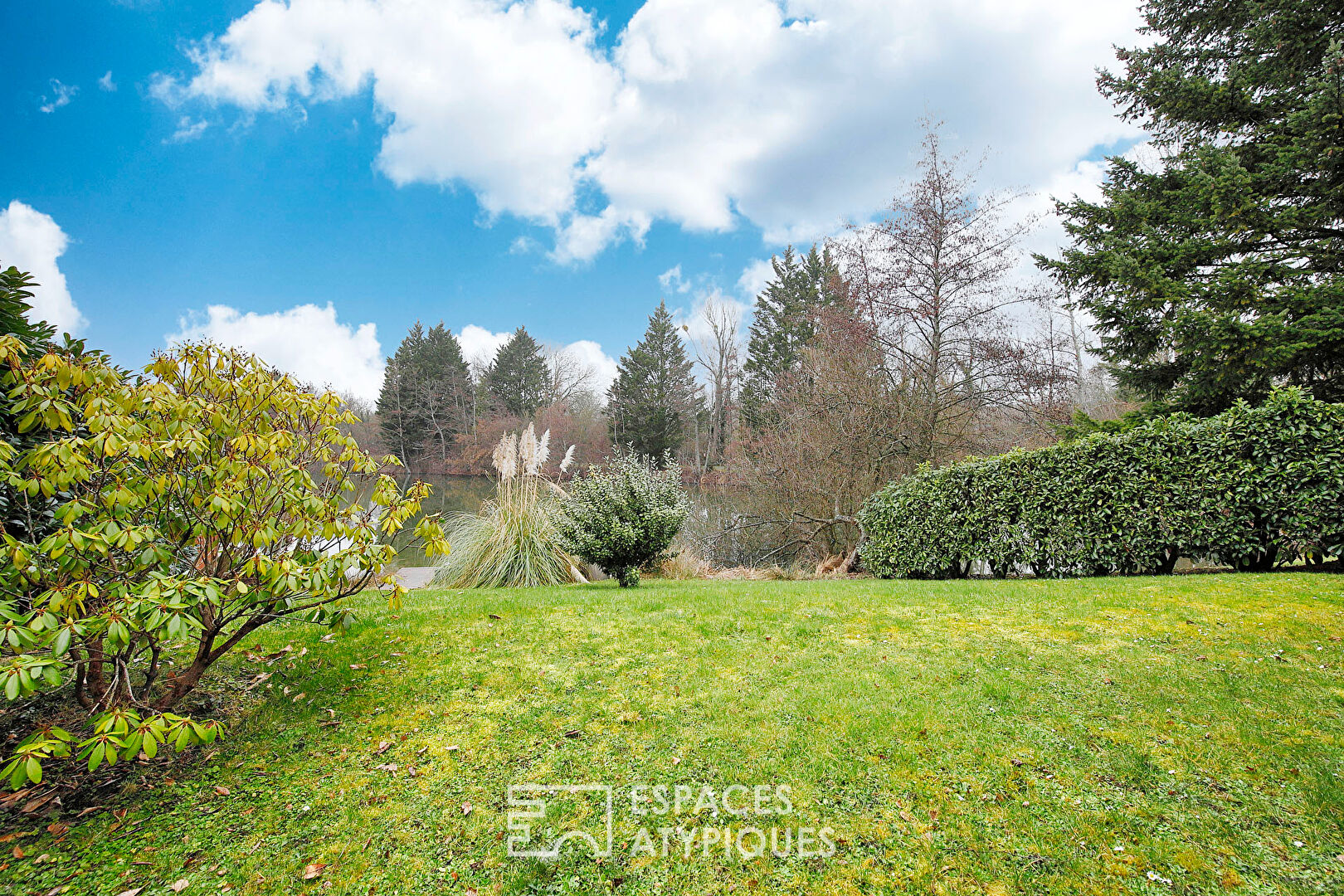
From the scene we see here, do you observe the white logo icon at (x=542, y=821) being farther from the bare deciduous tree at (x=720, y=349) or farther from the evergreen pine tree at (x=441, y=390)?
the evergreen pine tree at (x=441, y=390)

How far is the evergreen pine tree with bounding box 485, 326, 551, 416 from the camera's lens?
39250 millimetres

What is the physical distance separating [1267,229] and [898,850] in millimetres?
9296

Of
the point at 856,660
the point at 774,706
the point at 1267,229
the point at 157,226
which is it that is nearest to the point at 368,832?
the point at 774,706

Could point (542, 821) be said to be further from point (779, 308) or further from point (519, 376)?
point (519, 376)

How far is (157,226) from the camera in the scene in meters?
7.76

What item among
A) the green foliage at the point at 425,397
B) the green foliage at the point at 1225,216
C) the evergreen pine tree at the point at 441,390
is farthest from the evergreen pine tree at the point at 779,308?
the green foliage at the point at 425,397

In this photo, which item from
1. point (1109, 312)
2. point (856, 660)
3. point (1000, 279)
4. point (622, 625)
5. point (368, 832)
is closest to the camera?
point (368, 832)

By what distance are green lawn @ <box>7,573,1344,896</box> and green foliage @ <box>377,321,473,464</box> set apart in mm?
36113

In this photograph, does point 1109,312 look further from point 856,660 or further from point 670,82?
point 670,82

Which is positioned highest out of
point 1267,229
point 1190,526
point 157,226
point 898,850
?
point 157,226

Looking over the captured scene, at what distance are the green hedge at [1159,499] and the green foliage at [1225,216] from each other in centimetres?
154

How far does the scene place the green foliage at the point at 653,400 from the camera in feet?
106

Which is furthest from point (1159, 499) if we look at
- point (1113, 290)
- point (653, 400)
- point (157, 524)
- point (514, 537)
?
point (653, 400)

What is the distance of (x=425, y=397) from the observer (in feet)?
121
